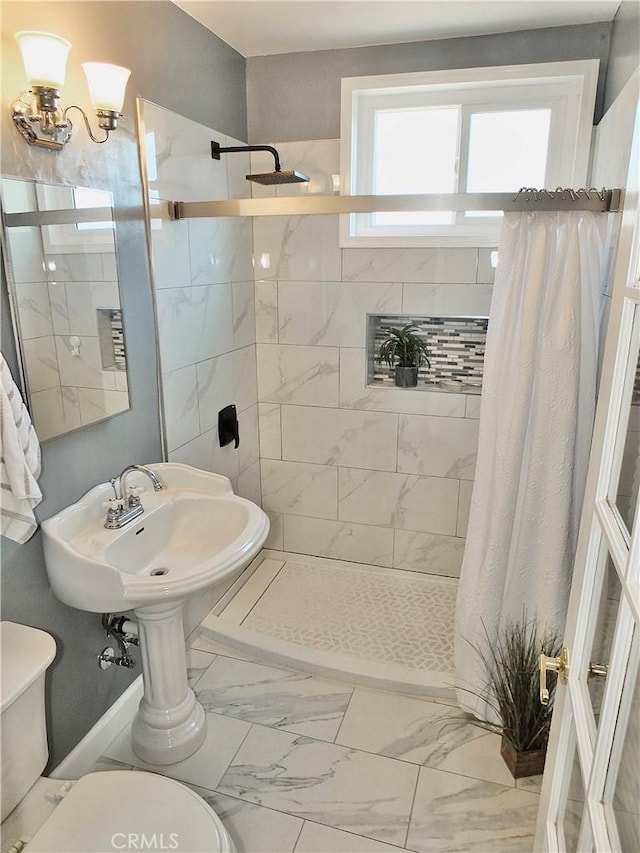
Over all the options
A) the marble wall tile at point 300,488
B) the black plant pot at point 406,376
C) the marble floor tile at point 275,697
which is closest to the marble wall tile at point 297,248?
the black plant pot at point 406,376

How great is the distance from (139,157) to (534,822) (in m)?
2.51

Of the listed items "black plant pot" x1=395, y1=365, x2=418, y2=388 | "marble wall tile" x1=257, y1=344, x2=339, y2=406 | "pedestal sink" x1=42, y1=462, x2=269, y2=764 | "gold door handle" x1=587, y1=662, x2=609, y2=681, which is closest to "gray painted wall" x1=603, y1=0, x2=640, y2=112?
"black plant pot" x1=395, y1=365, x2=418, y2=388

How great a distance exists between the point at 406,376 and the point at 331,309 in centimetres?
49

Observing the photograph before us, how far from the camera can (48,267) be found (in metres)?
1.68

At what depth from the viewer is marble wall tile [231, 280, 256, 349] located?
2.80m

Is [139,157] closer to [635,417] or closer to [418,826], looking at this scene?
[635,417]

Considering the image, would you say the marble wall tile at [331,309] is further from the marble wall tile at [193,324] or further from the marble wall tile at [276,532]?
the marble wall tile at [276,532]

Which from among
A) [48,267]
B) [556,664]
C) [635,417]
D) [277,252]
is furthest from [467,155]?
[556,664]

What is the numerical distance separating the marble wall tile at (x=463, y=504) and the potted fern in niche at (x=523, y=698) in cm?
91

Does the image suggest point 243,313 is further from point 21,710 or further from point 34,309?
point 21,710

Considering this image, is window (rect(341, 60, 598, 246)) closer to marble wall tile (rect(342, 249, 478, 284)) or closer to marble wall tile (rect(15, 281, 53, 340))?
marble wall tile (rect(342, 249, 478, 284))

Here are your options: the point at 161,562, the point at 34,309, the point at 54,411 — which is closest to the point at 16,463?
the point at 54,411

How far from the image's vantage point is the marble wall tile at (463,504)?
2.90 meters

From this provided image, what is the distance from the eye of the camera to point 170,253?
7.36 feet
